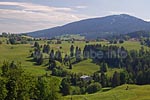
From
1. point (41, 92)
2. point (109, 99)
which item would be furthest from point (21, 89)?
point (109, 99)

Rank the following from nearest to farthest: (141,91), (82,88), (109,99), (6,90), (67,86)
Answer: (6,90)
(109,99)
(141,91)
(67,86)
(82,88)

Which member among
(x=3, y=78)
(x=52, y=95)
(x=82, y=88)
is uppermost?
(x=3, y=78)

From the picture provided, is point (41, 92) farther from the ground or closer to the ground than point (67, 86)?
farther from the ground

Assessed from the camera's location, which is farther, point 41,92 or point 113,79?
point 113,79

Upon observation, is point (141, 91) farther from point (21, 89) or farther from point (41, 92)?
point (21, 89)

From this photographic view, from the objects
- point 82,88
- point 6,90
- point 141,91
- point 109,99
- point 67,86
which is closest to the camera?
point 6,90

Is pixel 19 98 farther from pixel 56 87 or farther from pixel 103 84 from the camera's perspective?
pixel 103 84

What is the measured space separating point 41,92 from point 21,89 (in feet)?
36.8

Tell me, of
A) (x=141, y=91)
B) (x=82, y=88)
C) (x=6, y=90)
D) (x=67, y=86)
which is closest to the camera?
(x=6, y=90)

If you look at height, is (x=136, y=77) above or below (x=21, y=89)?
below

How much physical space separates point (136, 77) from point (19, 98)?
12351 centimetres

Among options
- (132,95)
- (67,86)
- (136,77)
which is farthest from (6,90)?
(136,77)

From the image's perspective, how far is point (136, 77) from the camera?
176 metres

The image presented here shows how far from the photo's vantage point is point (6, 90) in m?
57.5
